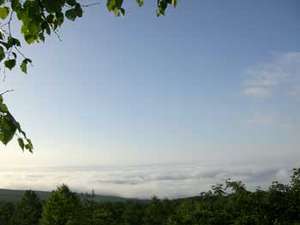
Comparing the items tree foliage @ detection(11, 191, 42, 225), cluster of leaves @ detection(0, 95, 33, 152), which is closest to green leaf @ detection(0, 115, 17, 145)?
cluster of leaves @ detection(0, 95, 33, 152)

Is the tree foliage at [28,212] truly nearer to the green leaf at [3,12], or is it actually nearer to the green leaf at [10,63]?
the green leaf at [10,63]

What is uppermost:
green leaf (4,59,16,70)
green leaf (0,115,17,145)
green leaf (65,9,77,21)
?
green leaf (65,9,77,21)

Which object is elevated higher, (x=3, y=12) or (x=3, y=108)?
(x=3, y=12)

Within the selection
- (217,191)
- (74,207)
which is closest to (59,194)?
(74,207)

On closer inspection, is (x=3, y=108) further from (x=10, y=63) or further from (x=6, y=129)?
(x=10, y=63)

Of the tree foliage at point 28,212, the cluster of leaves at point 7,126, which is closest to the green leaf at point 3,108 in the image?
the cluster of leaves at point 7,126

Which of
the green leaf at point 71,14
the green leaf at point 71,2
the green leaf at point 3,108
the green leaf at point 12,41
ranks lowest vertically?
the green leaf at point 3,108

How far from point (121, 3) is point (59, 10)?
0.60 metres

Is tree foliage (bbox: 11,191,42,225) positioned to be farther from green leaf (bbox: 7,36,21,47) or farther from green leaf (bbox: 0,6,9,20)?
green leaf (bbox: 0,6,9,20)

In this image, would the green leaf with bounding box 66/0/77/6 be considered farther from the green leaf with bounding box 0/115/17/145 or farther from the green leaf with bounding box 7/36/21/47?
the green leaf with bounding box 0/115/17/145

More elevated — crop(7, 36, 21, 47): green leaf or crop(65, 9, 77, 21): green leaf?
crop(65, 9, 77, 21): green leaf

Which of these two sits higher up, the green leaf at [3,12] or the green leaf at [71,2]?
the green leaf at [71,2]

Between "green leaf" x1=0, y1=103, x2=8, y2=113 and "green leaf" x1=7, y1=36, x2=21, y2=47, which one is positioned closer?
"green leaf" x1=0, y1=103, x2=8, y2=113

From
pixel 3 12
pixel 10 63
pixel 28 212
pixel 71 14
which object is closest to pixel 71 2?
pixel 71 14
